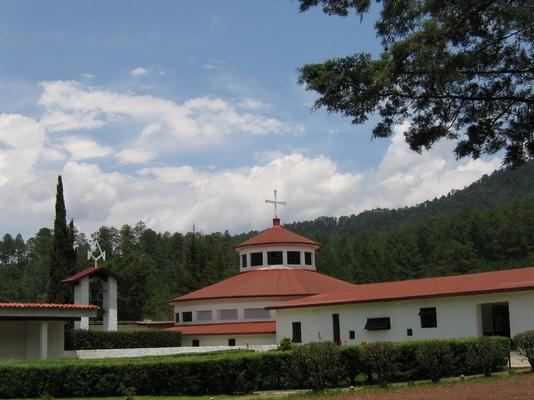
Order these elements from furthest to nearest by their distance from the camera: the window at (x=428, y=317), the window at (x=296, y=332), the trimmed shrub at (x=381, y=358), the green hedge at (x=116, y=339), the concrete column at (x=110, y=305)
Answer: the window at (x=296, y=332) → the concrete column at (x=110, y=305) → the green hedge at (x=116, y=339) → the window at (x=428, y=317) → the trimmed shrub at (x=381, y=358)

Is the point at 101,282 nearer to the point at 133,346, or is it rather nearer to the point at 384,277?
the point at 133,346

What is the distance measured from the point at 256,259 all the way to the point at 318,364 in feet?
107

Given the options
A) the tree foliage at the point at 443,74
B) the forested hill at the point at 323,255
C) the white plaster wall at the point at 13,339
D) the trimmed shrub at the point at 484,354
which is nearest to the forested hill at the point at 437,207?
the forested hill at the point at 323,255

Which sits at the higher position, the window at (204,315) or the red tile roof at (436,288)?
the red tile roof at (436,288)

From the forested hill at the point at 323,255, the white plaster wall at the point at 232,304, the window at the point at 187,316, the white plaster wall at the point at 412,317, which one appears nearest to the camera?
the white plaster wall at the point at 412,317

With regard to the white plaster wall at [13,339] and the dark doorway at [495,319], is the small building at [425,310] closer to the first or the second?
the dark doorway at [495,319]

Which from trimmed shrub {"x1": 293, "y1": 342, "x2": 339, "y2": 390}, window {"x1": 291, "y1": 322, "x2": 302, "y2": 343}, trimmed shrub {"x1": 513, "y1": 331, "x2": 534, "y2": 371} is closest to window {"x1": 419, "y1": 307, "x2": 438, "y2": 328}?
window {"x1": 291, "y1": 322, "x2": 302, "y2": 343}

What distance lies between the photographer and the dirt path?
1470 centimetres

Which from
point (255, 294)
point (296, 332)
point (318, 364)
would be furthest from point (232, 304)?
point (318, 364)

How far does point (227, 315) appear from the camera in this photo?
45500 mm

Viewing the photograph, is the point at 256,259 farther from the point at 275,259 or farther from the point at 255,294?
the point at 255,294

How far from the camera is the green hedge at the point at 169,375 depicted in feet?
61.9

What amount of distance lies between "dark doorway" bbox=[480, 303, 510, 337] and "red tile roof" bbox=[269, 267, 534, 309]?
1.30 meters

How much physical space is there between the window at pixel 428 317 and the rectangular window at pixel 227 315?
17.3 meters
